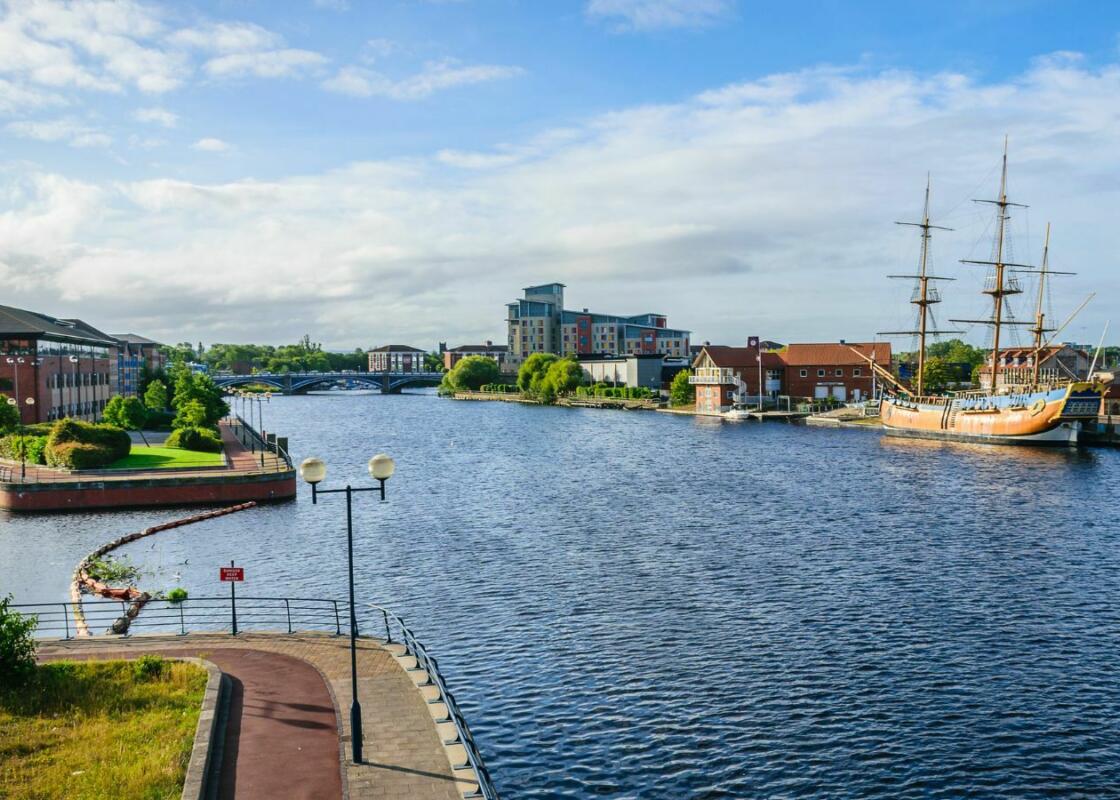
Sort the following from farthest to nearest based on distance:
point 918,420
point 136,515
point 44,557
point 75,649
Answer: point 918,420, point 136,515, point 44,557, point 75,649

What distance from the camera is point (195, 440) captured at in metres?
74.1

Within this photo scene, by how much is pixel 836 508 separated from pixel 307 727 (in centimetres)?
4376

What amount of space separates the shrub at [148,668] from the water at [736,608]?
8258 mm

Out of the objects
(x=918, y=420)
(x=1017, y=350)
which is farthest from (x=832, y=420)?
(x=1017, y=350)

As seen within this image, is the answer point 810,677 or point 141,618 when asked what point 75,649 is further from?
point 810,677

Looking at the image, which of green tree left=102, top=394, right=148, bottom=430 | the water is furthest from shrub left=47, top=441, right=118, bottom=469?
green tree left=102, top=394, right=148, bottom=430

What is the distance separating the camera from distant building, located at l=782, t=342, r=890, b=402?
14838cm

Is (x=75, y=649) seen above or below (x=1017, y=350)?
below

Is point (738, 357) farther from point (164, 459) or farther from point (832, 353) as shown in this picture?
point (164, 459)

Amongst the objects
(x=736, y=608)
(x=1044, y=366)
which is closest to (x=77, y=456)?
(x=736, y=608)

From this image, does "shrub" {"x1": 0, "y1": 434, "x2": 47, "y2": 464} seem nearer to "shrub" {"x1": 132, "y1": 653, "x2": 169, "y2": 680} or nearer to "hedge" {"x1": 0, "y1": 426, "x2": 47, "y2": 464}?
"hedge" {"x1": 0, "y1": 426, "x2": 47, "y2": 464}

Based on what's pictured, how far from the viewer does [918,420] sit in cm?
10925

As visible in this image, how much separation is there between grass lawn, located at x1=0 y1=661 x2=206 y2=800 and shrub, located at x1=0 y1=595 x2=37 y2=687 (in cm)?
37

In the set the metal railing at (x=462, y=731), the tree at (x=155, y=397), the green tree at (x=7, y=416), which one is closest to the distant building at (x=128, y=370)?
the tree at (x=155, y=397)
